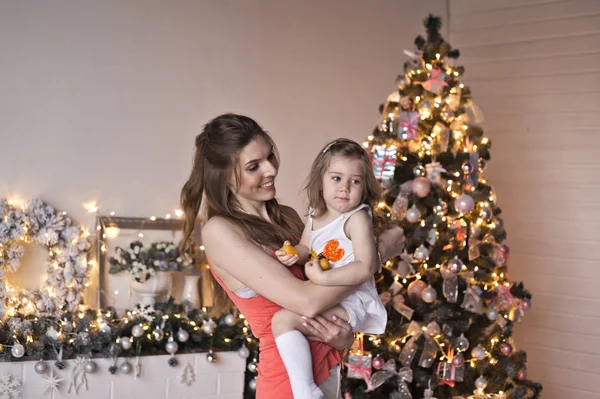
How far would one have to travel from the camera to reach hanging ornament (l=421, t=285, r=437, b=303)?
4.11 meters

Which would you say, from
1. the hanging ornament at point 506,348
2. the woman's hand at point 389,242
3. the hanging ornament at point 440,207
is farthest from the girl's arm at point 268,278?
the hanging ornament at point 506,348

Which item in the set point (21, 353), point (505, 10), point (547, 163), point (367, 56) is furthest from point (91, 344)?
point (505, 10)

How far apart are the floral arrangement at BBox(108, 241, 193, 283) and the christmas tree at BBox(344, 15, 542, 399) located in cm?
118

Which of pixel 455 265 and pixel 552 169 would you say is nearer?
pixel 455 265

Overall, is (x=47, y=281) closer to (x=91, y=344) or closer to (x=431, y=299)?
(x=91, y=344)

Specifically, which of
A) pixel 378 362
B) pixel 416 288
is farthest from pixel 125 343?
pixel 416 288

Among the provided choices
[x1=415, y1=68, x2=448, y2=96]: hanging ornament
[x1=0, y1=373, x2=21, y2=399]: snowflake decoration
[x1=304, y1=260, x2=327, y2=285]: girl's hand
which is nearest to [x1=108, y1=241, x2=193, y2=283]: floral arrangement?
[x1=0, y1=373, x2=21, y2=399]: snowflake decoration

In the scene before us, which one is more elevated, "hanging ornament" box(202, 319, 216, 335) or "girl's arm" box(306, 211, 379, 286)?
"girl's arm" box(306, 211, 379, 286)

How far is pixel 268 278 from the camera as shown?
2.18 meters

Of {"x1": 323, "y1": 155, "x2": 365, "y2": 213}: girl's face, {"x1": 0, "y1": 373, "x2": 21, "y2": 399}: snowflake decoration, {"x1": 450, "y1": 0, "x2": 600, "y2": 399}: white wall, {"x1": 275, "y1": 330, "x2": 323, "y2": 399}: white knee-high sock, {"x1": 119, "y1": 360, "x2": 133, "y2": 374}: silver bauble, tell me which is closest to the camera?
{"x1": 275, "y1": 330, "x2": 323, "y2": 399}: white knee-high sock

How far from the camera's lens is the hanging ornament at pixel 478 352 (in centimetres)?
424

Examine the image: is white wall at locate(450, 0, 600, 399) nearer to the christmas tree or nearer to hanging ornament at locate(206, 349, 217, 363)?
the christmas tree

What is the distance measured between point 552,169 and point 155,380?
3.03 m

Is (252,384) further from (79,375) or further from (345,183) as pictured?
(345,183)
